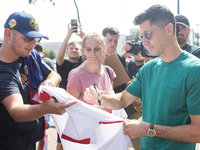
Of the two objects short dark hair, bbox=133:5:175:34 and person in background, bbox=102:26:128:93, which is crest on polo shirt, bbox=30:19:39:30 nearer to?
short dark hair, bbox=133:5:175:34

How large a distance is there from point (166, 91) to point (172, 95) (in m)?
0.06

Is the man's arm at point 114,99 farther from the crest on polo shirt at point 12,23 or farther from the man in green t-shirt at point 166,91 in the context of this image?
the crest on polo shirt at point 12,23

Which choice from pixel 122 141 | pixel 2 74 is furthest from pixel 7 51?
pixel 122 141

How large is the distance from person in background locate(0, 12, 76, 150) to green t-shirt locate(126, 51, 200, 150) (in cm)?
81

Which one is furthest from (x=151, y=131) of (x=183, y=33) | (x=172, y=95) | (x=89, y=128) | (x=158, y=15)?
(x=183, y=33)

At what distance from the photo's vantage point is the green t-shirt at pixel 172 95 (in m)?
1.65

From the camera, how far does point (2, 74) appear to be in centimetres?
200

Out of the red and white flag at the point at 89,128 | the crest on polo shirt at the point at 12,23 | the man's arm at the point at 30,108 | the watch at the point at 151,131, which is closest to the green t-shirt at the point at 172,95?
the watch at the point at 151,131

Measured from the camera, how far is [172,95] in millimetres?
1743

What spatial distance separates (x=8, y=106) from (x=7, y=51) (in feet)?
2.04

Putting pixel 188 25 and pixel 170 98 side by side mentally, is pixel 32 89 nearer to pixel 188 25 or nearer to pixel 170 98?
pixel 170 98

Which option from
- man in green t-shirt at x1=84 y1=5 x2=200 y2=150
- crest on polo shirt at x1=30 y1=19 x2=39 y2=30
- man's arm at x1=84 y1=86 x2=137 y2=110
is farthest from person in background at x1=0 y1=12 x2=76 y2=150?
man in green t-shirt at x1=84 y1=5 x2=200 y2=150

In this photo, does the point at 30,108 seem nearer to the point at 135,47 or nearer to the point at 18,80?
the point at 18,80

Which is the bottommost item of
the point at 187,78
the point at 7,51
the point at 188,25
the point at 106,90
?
the point at 106,90
